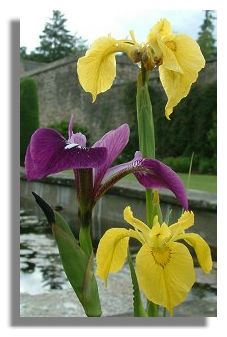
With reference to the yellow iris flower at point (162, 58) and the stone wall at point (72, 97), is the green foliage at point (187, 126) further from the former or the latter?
the yellow iris flower at point (162, 58)

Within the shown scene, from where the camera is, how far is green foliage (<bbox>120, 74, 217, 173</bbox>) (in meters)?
1.60

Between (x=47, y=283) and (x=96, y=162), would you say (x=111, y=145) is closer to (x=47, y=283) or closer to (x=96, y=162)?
(x=96, y=162)

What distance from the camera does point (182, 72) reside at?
745 mm

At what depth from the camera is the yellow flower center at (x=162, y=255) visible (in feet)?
2.36

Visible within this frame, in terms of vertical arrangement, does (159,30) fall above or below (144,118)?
above

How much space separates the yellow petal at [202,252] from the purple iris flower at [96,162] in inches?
3.9

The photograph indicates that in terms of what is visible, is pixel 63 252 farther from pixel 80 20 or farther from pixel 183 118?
pixel 183 118

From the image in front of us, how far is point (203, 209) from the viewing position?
1.99m

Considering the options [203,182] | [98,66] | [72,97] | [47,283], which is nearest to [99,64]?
[98,66]

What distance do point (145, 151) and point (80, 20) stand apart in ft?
3.15

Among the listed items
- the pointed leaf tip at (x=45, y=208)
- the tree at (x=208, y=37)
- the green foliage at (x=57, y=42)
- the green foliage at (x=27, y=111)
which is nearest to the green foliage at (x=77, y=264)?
the pointed leaf tip at (x=45, y=208)

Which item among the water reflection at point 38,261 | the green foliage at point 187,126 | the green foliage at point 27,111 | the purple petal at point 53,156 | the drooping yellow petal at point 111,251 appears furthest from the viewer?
the water reflection at point 38,261

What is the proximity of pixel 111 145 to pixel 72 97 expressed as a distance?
39.3 inches
